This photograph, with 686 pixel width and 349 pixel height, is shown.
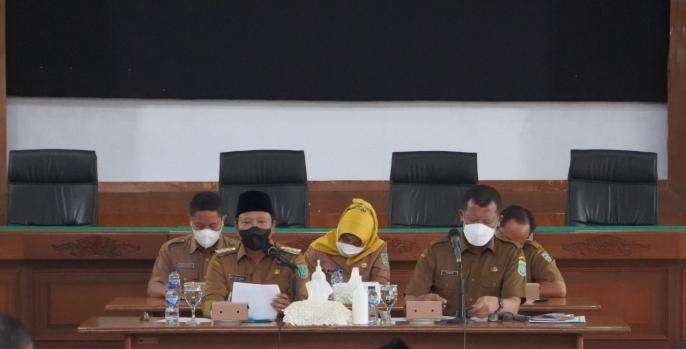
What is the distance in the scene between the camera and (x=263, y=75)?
33.3ft

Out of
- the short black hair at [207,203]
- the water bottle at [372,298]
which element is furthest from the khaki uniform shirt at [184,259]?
the water bottle at [372,298]

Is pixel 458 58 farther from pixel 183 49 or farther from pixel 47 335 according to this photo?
pixel 47 335

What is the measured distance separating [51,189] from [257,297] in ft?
10.2

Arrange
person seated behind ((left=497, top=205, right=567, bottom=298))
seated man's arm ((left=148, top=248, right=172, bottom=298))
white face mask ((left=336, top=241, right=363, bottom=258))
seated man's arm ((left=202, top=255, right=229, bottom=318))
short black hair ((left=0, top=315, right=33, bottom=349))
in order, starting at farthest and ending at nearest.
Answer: seated man's arm ((left=148, top=248, right=172, bottom=298))
person seated behind ((left=497, top=205, right=567, bottom=298))
white face mask ((left=336, top=241, right=363, bottom=258))
seated man's arm ((left=202, top=255, right=229, bottom=318))
short black hair ((left=0, top=315, right=33, bottom=349))

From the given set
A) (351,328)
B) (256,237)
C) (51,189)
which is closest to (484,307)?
(351,328)

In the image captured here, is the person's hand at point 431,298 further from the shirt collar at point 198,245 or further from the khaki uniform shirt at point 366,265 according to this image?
the shirt collar at point 198,245

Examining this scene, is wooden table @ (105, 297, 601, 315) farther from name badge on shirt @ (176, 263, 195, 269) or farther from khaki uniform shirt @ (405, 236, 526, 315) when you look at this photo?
name badge on shirt @ (176, 263, 195, 269)

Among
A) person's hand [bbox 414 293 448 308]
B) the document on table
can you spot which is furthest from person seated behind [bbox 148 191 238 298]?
person's hand [bbox 414 293 448 308]

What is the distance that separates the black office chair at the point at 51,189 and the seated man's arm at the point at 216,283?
244 cm

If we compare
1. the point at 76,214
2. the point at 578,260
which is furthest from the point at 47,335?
the point at 578,260

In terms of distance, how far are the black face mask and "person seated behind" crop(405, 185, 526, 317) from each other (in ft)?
2.45

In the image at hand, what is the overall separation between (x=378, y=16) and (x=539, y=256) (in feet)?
13.6

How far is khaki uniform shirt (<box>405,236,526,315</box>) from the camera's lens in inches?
233

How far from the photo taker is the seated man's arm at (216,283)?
19.0ft
